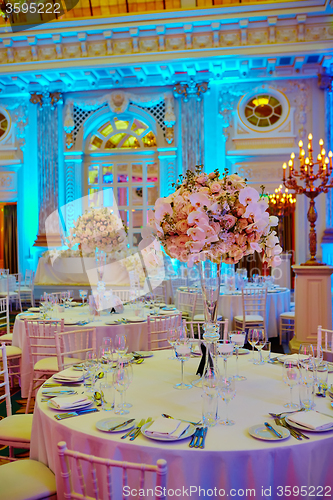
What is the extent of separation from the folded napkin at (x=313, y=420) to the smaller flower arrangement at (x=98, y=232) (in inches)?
120

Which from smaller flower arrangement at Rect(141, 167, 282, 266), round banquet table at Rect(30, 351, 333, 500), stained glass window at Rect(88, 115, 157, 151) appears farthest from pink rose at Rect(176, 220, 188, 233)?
stained glass window at Rect(88, 115, 157, 151)

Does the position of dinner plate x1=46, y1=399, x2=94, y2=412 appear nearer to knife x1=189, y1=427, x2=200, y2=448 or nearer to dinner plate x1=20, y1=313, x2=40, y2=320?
knife x1=189, y1=427, x2=200, y2=448

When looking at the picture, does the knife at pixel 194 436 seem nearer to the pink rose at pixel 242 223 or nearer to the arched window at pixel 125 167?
the pink rose at pixel 242 223

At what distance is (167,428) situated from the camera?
1.76 meters

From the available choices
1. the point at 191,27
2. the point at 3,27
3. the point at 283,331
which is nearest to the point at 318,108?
the point at 191,27

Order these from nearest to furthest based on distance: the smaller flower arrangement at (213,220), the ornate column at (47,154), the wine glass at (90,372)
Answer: the smaller flower arrangement at (213,220) < the wine glass at (90,372) < the ornate column at (47,154)

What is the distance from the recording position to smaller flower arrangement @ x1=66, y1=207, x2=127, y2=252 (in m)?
4.57

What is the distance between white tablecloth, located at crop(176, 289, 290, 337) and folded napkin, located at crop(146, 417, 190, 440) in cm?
458

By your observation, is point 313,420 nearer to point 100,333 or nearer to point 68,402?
point 68,402

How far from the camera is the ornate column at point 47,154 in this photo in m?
11.5

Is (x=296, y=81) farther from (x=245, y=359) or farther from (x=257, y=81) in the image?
(x=245, y=359)

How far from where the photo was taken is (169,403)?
212 centimetres

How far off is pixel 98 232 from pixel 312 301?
2.67 m

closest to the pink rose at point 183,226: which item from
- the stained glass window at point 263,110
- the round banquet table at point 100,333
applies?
the round banquet table at point 100,333
